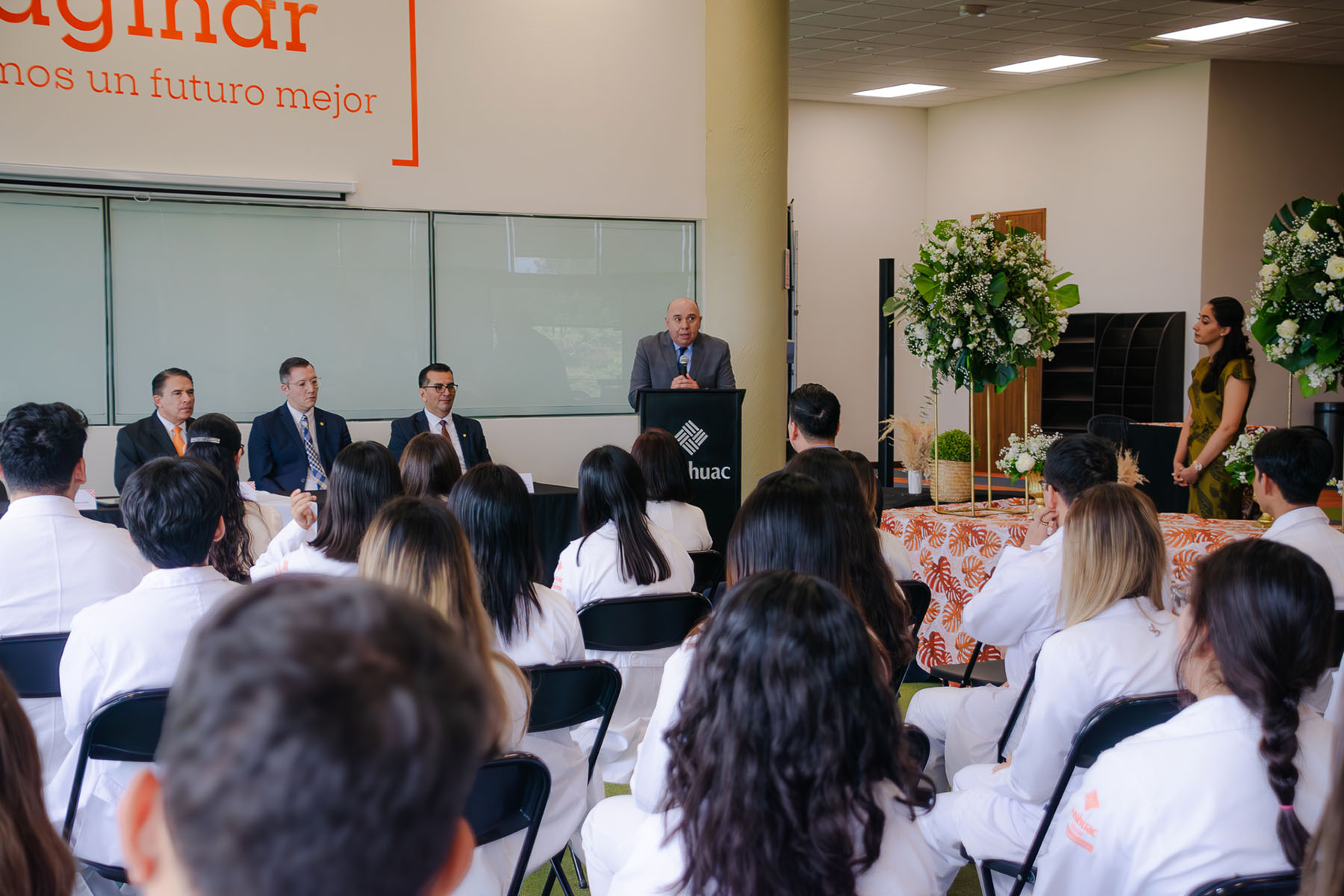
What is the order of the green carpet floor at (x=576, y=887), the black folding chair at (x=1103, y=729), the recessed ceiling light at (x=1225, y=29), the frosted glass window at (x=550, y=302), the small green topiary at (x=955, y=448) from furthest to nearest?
the recessed ceiling light at (x=1225, y=29) < the frosted glass window at (x=550, y=302) < the small green topiary at (x=955, y=448) < the green carpet floor at (x=576, y=887) < the black folding chair at (x=1103, y=729)

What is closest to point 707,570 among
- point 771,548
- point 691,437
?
point 771,548

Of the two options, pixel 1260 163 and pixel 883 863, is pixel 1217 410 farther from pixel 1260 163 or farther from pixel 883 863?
pixel 1260 163

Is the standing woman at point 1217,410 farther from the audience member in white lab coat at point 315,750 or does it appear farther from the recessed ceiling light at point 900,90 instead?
the recessed ceiling light at point 900,90

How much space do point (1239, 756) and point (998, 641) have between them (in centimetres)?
148

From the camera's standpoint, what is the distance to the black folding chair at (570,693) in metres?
2.27

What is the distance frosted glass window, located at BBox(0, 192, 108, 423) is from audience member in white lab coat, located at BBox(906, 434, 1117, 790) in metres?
5.02

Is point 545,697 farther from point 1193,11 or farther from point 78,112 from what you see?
point 1193,11

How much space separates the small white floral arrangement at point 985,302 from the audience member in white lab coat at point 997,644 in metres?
1.70

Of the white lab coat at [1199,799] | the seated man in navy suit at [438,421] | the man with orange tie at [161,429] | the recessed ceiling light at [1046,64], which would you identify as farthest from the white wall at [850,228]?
the white lab coat at [1199,799]

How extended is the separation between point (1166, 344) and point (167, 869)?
11.5m

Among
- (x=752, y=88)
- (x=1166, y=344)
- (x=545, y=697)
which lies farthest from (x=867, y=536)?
(x=1166, y=344)

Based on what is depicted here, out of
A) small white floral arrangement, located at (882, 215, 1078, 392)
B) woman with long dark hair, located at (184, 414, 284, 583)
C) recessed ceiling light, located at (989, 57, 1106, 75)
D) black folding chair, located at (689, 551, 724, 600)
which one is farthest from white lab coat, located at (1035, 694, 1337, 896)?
recessed ceiling light, located at (989, 57, 1106, 75)

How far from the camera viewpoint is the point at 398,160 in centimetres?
658

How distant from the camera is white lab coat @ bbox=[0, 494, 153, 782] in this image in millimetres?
2729
